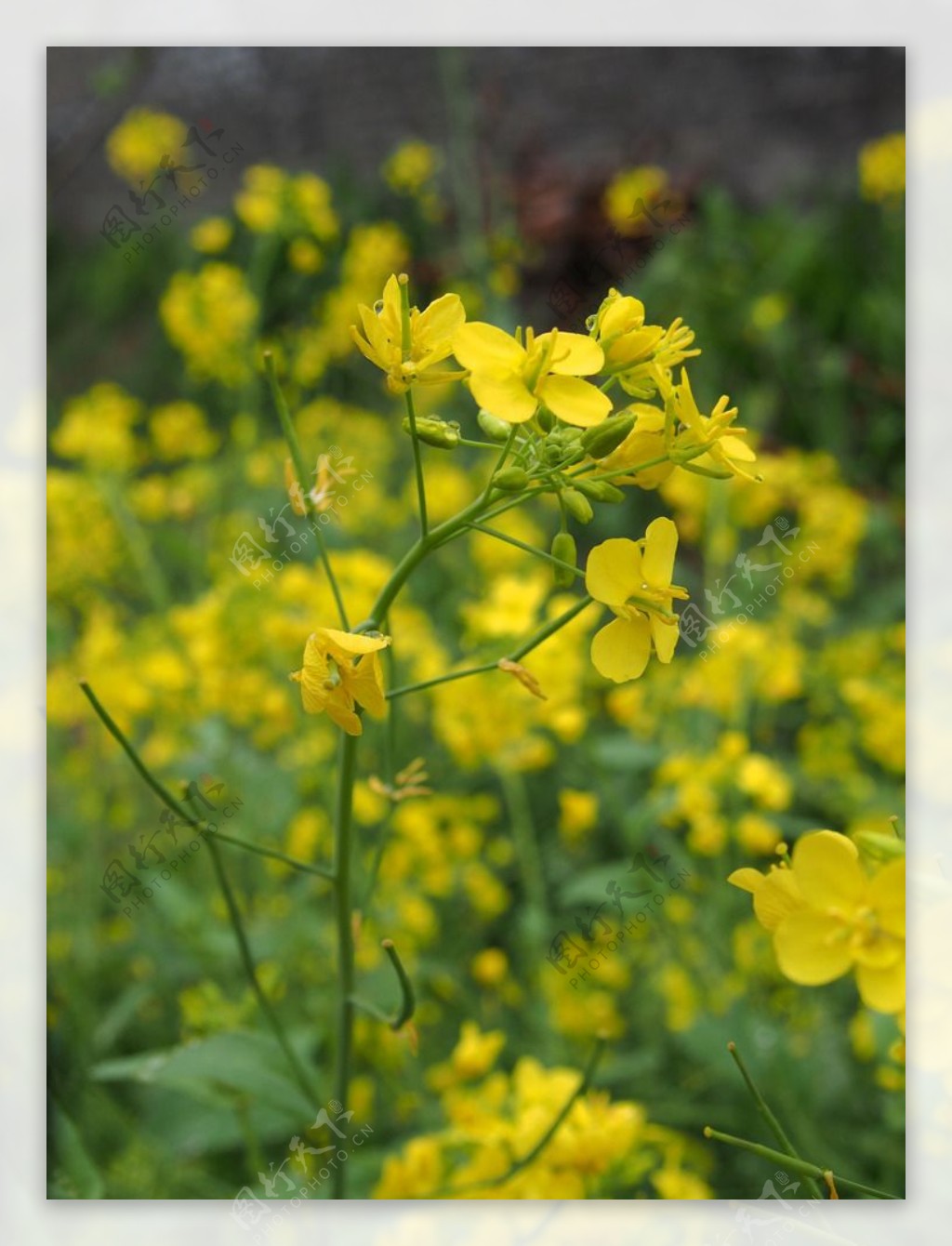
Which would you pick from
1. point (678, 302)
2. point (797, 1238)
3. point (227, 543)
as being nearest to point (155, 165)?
point (227, 543)

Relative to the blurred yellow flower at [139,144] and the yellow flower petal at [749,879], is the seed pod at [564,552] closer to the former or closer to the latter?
the yellow flower petal at [749,879]

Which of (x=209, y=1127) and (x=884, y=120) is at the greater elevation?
(x=884, y=120)

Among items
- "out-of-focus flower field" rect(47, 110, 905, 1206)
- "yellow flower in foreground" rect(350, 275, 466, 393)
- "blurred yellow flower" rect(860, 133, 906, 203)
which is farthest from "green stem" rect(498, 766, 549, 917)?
"blurred yellow flower" rect(860, 133, 906, 203)

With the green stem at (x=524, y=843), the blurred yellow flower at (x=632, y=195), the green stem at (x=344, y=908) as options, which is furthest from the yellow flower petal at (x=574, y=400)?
the blurred yellow flower at (x=632, y=195)

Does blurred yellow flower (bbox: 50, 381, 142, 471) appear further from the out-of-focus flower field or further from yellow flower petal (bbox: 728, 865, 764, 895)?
yellow flower petal (bbox: 728, 865, 764, 895)

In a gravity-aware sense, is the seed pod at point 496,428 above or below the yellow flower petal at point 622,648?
above

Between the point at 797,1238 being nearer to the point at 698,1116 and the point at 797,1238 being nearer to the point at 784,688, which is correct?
the point at 698,1116

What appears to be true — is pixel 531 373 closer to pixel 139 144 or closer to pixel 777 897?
pixel 777 897

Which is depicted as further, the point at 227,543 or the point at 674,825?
the point at 227,543
